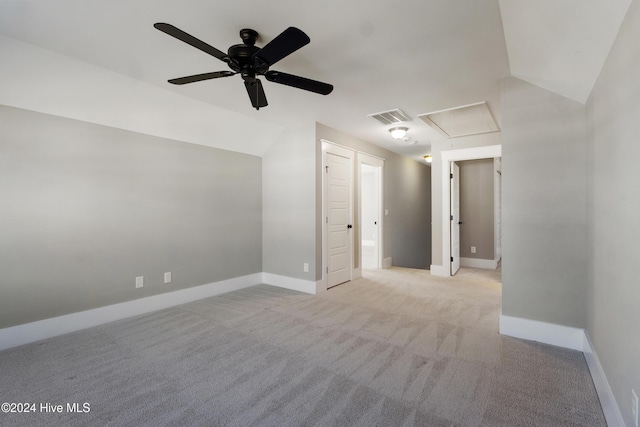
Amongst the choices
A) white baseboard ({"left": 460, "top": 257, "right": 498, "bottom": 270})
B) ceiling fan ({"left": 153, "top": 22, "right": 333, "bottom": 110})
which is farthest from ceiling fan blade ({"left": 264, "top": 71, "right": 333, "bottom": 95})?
white baseboard ({"left": 460, "top": 257, "right": 498, "bottom": 270})

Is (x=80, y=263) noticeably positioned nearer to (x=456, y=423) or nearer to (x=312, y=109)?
(x=312, y=109)

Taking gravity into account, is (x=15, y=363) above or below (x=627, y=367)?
below

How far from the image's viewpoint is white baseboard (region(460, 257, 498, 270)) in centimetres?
586

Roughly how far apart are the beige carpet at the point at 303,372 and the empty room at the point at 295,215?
0.7 inches

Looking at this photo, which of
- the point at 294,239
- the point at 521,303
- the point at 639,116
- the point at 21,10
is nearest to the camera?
the point at 639,116

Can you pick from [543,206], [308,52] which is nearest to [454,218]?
[543,206]

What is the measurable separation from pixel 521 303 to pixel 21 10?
14.7 feet

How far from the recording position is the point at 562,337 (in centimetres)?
251

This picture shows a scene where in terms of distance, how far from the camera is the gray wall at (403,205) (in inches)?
219

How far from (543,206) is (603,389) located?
1447mm

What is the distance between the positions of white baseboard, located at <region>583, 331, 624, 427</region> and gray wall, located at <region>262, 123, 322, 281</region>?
288cm

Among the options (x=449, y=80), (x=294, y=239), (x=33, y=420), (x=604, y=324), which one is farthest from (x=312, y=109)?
(x=33, y=420)

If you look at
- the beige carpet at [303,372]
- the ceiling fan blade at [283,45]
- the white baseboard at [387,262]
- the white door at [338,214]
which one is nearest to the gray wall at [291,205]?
the white door at [338,214]

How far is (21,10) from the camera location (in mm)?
1854
